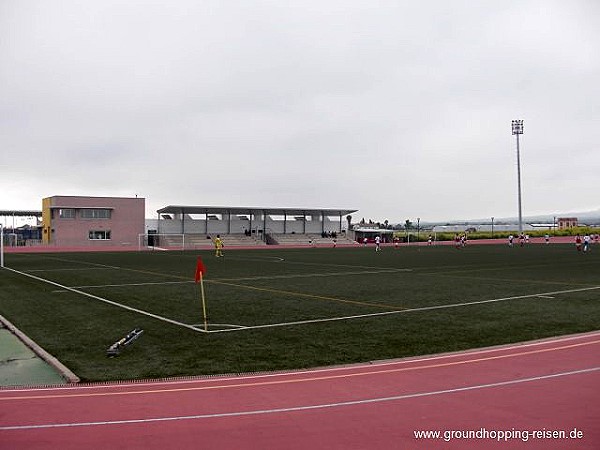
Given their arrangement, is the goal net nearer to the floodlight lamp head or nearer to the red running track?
the floodlight lamp head

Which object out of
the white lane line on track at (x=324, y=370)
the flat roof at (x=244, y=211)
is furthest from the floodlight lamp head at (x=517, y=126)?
the white lane line on track at (x=324, y=370)

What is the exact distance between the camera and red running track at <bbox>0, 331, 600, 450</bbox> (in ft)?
19.4

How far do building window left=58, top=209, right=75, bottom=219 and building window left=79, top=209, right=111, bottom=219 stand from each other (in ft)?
3.34

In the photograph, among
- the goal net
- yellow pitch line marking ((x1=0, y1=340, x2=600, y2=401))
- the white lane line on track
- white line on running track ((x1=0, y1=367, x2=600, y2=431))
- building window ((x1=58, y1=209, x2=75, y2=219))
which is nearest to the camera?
white line on running track ((x1=0, y1=367, x2=600, y2=431))

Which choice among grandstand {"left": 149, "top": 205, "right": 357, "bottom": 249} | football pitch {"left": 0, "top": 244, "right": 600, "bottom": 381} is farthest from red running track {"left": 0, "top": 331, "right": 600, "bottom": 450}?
grandstand {"left": 149, "top": 205, "right": 357, "bottom": 249}

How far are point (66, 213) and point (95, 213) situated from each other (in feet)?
11.9

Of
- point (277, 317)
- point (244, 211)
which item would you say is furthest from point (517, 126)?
point (277, 317)

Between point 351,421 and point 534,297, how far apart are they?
13.6 m

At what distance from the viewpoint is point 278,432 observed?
6.17 meters

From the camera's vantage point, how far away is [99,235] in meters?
77.6

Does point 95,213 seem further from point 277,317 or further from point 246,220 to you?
point 277,317

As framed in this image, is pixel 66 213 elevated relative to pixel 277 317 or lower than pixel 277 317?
elevated

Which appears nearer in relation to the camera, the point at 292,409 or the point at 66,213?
the point at 292,409

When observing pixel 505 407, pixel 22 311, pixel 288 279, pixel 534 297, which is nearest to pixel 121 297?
pixel 22 311
